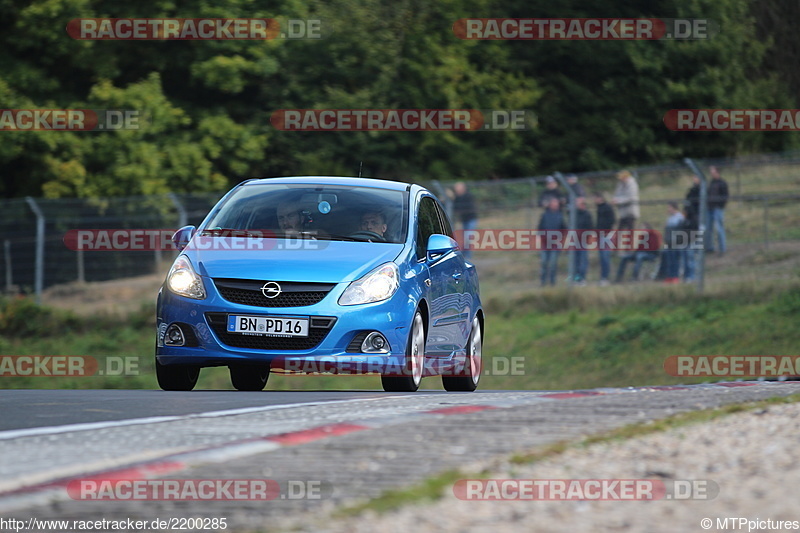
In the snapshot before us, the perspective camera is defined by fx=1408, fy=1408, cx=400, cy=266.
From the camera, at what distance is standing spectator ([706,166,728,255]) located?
23.6 m

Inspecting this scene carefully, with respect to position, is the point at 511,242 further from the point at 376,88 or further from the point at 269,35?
the point at 376,88

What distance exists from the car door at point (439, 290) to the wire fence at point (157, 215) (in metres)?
13.2

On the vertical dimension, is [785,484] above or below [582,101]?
below

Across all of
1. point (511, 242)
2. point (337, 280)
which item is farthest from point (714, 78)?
point (337, 280)

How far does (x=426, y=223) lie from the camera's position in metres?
11.8

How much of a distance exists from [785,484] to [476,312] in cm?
745

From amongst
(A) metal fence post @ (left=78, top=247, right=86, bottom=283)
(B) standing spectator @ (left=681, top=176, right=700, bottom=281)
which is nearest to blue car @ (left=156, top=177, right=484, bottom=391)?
(B) standing spectator @ (left=681, top=176, right=700, bottom=281)

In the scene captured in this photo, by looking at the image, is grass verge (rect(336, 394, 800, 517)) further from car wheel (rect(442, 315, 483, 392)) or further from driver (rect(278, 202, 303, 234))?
driver (rect(278, 202, 303, 234))

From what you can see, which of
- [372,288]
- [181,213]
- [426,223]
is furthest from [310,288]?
[181,213]

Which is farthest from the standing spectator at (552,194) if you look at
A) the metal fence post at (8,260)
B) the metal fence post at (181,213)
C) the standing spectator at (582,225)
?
the metal fence post at (8,260)

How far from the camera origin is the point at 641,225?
79.8 feet

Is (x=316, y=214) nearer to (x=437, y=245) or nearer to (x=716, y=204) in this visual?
(x=437, y=245)

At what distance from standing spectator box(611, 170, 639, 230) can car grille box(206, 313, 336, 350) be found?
14835mm

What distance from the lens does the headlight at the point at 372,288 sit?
10305 mm
